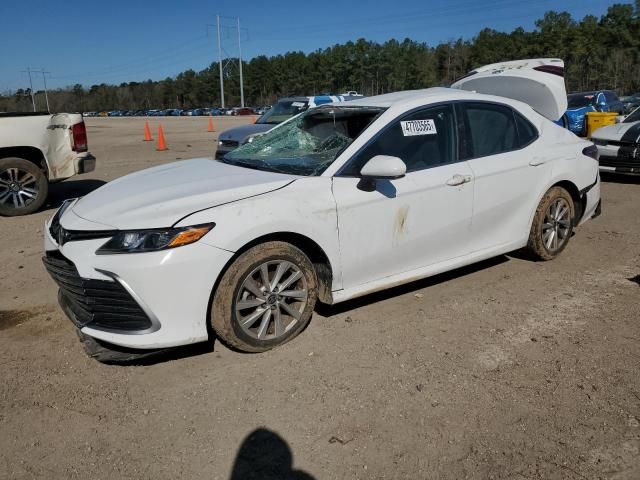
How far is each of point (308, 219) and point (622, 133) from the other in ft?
27.1

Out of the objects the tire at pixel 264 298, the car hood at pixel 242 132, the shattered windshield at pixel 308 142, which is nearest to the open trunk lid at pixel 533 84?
the shattered windshield at pixel 308 142

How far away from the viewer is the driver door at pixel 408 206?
367cm

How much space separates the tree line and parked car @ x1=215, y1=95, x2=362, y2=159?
46107mm

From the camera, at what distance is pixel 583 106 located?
18.7 metres

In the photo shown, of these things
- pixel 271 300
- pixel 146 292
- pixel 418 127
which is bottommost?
pixel 271 300

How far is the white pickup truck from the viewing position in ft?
25.4

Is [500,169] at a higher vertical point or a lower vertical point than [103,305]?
higher

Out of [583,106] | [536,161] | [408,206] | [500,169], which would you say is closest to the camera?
[408,206]

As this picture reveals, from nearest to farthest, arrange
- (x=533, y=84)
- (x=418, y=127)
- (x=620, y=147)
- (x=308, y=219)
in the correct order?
1. (x=308, y=219)
2. (x=418, y=127)
3. (x=533, y=84)
4. (x=620, y=147)

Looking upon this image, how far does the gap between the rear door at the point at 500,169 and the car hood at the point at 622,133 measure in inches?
219

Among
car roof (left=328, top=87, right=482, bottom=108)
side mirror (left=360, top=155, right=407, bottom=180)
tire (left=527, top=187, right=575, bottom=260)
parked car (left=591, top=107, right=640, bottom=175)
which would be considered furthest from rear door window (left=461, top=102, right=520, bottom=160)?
parked car (left=591, top=107, right=640, bottom=175)

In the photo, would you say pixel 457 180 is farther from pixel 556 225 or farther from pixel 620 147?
pixel 620 147

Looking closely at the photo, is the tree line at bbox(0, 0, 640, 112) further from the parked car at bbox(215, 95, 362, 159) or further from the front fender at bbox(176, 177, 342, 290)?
the front fender at bbox(176, 177, 342, 290)

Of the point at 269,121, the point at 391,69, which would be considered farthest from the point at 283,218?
the point at 391,69
